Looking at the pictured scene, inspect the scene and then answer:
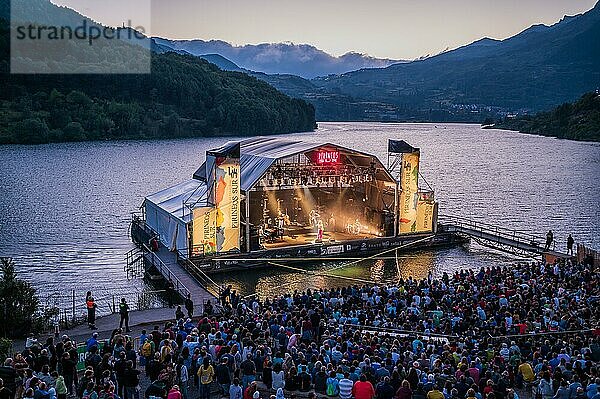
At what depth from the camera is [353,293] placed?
70.9ft

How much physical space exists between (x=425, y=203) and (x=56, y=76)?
118 meters

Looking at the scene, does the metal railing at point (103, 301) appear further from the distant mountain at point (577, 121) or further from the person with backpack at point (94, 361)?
the distant mountain at point (577, 121)

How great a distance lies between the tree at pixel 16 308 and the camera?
63.5 feet

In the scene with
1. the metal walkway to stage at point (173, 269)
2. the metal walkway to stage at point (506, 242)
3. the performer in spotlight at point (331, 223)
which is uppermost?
the performer in spotlight at point (331, 223)

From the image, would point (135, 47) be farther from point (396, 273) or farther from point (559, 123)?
point (396, 273)

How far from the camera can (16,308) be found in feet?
64.8

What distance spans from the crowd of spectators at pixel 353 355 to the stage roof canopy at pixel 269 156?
13887mm

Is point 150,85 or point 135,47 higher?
point 135,47

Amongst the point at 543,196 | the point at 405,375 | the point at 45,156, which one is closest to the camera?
the point at 405,375

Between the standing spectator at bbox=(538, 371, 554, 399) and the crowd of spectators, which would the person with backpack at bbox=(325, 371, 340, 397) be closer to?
the crowd of spectators

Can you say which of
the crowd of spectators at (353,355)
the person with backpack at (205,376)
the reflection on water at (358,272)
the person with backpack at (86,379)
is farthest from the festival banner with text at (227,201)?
the person with backpack at (86,379)

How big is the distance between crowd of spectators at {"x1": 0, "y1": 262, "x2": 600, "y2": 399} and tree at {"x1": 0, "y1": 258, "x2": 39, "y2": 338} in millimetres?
4033

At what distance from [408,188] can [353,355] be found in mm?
24779

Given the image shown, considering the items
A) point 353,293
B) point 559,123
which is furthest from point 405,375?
point 559,123
